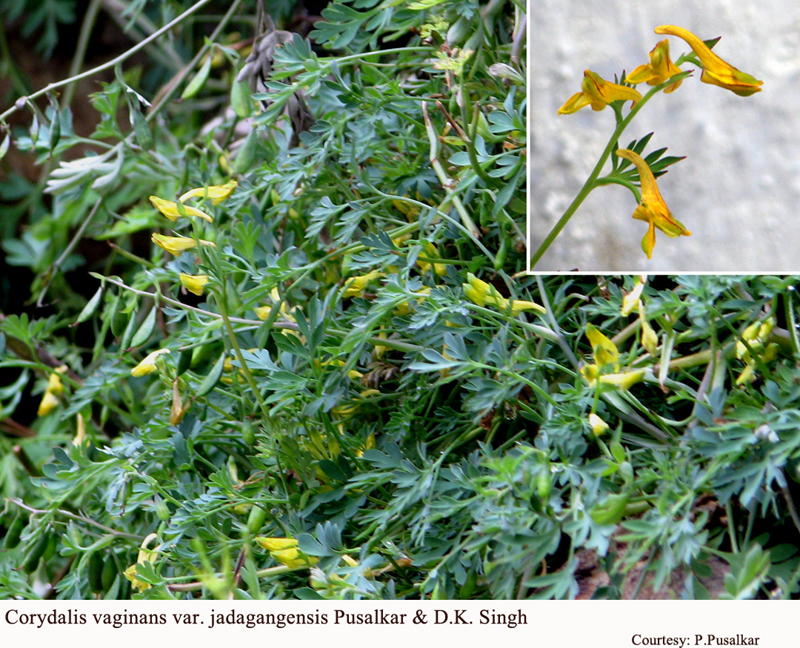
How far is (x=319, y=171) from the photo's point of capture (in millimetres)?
721

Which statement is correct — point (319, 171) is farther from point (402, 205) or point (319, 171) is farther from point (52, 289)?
point (52, 289)

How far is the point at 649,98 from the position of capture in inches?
23.4

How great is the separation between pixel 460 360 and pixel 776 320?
25cm

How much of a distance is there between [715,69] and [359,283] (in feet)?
1.14

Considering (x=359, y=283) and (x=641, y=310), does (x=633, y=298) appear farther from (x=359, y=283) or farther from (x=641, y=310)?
(x=359, y=283)

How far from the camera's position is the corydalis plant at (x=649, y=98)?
0.57 m

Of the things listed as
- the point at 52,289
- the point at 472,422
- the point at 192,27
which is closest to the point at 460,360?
the point at 472,422

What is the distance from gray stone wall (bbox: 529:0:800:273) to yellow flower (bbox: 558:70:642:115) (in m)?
0.03

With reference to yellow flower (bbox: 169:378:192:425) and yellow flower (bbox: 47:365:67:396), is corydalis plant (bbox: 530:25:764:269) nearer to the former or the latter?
yellow flower (bbox: 169:378:192:425)

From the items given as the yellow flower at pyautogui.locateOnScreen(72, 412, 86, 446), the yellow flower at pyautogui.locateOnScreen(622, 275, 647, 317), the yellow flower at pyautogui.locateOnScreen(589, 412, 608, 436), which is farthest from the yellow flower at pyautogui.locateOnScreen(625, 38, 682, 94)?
the yellow flower at pyautogui.locateOnScreen(72, 412, 86, 446)

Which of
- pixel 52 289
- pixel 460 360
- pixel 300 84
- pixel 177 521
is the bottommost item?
pixel 52 289

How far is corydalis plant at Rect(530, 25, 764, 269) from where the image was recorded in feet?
1.88

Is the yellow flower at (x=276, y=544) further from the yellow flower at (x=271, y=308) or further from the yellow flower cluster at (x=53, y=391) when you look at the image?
the yellow flower cluster at (x=53, y=391)

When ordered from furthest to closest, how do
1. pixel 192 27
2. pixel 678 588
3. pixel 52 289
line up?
pixel 192 27
pixel 52 289
pixel 678 588
